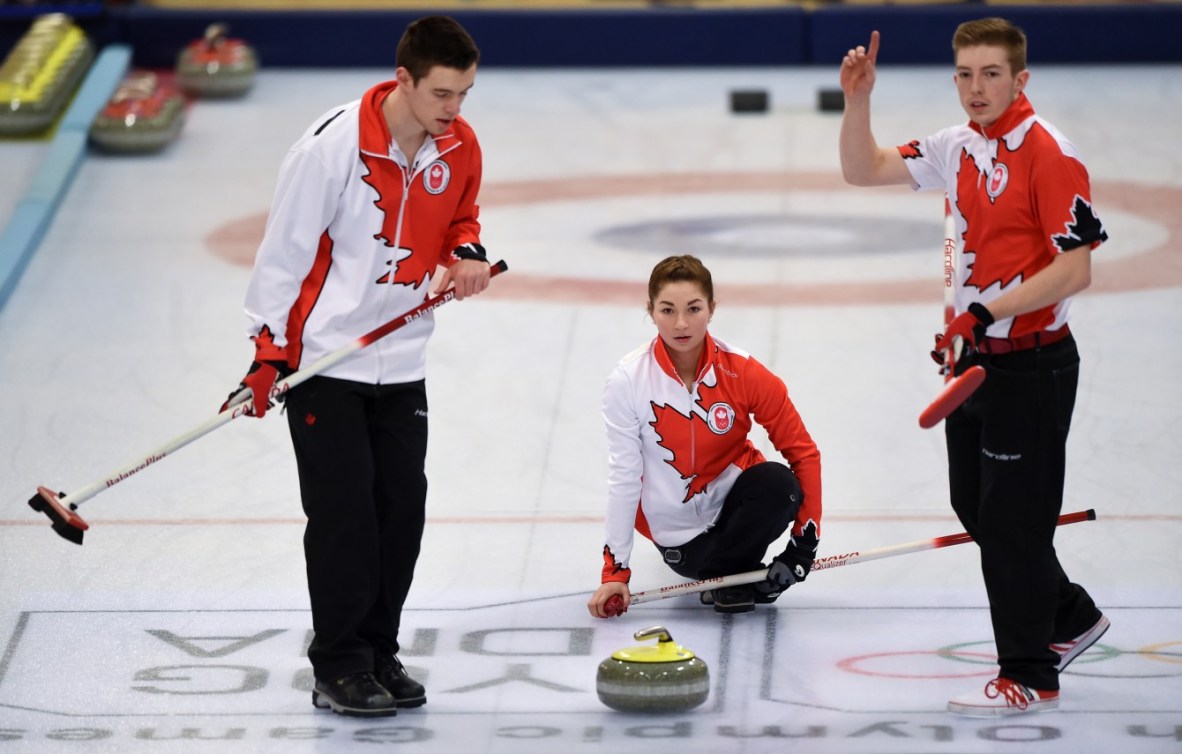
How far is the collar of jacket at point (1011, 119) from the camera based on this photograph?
3662mm

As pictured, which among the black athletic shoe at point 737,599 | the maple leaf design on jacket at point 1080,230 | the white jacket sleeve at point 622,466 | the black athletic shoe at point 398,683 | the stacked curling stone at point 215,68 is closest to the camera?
the maple leaf design on jacket at point 1080,230

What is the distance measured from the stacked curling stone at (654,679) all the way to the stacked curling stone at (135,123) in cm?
631

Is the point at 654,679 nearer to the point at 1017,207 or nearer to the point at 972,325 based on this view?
the point at 972,325

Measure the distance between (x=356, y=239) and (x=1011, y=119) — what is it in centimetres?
137

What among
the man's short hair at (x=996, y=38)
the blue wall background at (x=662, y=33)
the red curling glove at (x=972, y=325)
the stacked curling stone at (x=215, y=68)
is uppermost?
the blue wall background at (x=662, y=33)

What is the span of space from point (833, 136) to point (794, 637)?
586 cm

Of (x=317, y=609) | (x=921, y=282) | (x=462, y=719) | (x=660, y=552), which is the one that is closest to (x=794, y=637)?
(x=660, y=552)

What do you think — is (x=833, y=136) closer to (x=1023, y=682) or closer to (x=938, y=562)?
(x=938, y=562)

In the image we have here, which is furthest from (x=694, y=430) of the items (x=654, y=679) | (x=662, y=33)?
(x=662, y=33)

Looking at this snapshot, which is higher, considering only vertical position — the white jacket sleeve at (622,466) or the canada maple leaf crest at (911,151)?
the canada maple leaf crest at (911,151)

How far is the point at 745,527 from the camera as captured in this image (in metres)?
4.30

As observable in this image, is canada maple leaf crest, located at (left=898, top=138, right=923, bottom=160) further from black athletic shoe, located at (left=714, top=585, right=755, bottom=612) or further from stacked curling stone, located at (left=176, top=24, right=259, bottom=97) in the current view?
stacked curling stone, located at (left=176, top=24, right=259, bottom=97)

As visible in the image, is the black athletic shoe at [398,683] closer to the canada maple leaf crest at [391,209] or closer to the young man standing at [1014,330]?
the canada maple leaf crest at [391,209]

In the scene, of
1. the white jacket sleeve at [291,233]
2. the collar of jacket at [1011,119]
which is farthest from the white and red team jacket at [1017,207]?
the white jacket sleeve at [291,233]
